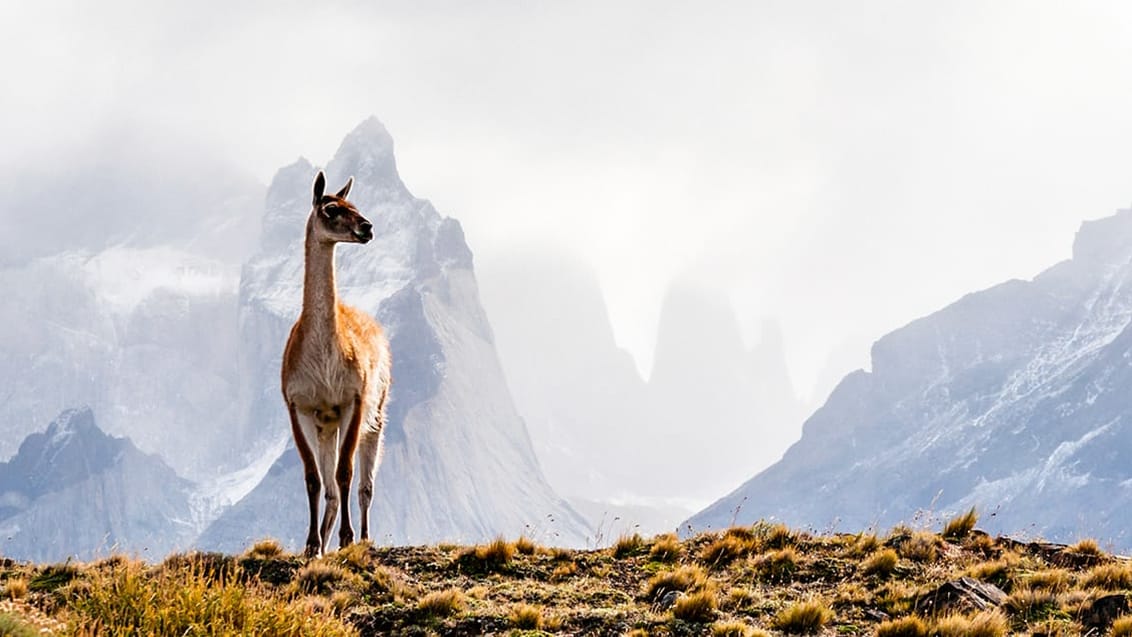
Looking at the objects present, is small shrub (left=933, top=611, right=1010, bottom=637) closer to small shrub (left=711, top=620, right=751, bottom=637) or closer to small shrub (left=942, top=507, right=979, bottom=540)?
small shrub (left=711, top=620, right=751, bottom=637)

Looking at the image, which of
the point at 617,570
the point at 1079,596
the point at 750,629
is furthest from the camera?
the point at 617,570

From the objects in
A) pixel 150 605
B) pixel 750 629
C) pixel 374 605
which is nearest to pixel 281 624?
pixel 150 605

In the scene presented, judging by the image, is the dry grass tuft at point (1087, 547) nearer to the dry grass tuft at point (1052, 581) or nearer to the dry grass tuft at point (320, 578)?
the dry grass tuft at point (1052, 581)

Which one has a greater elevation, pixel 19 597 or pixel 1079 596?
pixel 19 597

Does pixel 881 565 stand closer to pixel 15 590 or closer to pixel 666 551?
pixel 666 551

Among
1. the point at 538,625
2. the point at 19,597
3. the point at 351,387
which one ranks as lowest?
the point at 538,625

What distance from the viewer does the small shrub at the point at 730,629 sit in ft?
31.5

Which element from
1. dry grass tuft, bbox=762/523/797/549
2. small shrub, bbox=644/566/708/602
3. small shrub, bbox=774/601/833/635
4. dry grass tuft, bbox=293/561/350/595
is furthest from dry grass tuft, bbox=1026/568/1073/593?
dry grass tuft, bbox=293/561/350/595

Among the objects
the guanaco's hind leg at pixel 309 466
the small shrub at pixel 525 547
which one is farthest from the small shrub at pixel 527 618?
the guanaco's hind leg at pixel 309 466

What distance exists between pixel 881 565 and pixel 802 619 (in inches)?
103

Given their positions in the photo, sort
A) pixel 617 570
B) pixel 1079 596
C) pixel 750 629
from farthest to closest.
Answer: pixel 617 570
pixel 1079 596
pixel 750 629

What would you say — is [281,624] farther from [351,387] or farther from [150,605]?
[351,387]

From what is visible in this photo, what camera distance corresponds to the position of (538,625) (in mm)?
9969

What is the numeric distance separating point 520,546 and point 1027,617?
6.15m
